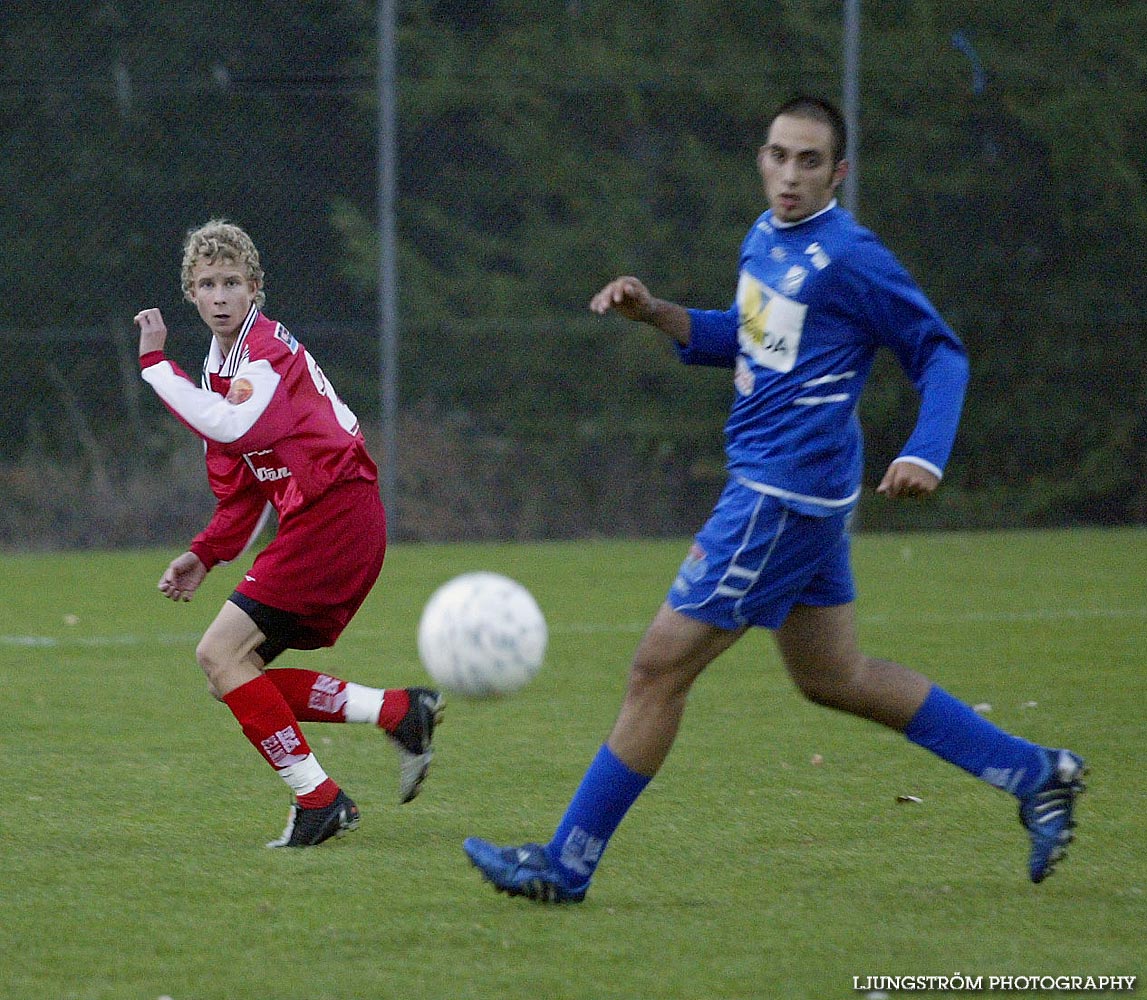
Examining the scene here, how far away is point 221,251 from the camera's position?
4.92 m

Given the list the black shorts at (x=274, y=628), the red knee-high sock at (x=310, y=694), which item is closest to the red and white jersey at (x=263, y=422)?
the black shorts at (x=274, y=628)

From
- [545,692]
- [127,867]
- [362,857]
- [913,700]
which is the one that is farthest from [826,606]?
[545,692]

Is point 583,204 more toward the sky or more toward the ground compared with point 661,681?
more toward the ground

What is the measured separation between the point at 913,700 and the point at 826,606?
0.32 m

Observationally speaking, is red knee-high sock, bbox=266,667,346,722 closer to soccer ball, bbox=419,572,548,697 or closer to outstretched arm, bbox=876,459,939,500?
soccer ball, bbox=419,572,548,697

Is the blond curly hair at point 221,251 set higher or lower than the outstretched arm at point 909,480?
higher

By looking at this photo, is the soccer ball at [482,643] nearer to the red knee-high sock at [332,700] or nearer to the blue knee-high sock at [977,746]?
the red knee-high sock at [332,700]

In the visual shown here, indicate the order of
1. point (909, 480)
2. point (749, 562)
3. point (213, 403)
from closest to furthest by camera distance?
1. point (909, 480)
2. point (749, 562)
3. point (213, 403)

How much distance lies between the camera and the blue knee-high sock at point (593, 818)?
→ 4.08 meters

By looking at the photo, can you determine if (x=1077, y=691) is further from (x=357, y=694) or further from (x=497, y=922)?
(x=497, y=922)

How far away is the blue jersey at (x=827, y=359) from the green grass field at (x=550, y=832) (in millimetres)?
977

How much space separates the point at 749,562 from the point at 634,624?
5.02 meters

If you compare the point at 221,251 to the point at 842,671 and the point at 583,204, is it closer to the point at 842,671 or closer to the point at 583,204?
the point at 842,671

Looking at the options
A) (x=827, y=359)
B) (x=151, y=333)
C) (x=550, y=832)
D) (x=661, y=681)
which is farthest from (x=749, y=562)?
(x=151, y=333)
